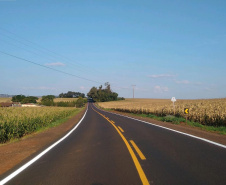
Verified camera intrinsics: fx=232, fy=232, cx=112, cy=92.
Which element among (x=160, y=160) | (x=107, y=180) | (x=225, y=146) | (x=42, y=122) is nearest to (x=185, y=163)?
(x=160, y=160)

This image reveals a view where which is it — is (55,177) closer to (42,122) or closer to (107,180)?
(107,180)

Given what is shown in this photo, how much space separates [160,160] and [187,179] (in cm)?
176

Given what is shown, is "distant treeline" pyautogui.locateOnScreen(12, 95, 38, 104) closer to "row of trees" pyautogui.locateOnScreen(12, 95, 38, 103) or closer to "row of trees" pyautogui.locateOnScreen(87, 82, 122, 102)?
"row of trees" pyautogui.locateOnScreen(12, 95, 38, 103)

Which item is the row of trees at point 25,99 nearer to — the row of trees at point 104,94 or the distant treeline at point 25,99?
the distant treeline at point 25,99

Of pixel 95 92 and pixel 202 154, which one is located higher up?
pixel 95 92

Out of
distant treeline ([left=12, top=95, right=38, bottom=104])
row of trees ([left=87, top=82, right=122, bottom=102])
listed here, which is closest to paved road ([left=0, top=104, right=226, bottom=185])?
distant treeline ([left=12, top=95, right=38, bottom=104])

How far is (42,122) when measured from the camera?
66.8 ft

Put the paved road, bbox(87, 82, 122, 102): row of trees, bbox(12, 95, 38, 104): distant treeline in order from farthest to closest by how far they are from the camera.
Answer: bbox(87, 82, 122, 102): row of trees
bbox(12, 95, 38, 104): distant treeline
the paved road

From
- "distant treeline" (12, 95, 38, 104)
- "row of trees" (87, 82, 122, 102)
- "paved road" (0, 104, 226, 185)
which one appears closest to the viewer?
"paved road" (0, 104, 226, 185)

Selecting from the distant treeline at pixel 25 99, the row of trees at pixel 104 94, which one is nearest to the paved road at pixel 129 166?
the distant treeline at pixel 25 99

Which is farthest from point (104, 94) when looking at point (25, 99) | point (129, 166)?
point (129, 166)

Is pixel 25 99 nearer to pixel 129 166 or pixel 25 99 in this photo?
pixel 25 99

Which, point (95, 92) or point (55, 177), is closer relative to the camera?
point (55, 177)

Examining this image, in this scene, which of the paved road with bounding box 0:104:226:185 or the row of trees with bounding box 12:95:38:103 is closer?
the paved road with bounding box 0:104:226:185
